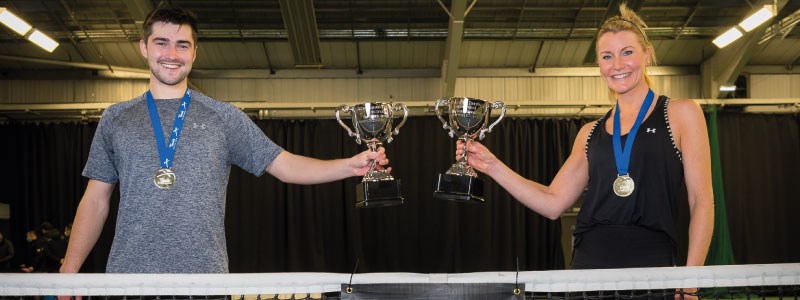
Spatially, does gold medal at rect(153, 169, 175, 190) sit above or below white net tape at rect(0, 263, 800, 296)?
above

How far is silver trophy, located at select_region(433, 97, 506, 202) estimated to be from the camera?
313cm

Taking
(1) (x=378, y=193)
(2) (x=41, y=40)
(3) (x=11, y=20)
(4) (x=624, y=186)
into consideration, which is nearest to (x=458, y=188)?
(1) (x=378, y=193)

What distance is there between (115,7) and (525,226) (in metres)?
8.00

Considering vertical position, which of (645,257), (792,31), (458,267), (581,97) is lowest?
(458,267)

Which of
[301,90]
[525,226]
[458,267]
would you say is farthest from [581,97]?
[301,90]

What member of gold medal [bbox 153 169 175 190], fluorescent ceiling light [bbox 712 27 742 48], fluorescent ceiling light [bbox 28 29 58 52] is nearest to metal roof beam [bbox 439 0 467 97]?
fluorescent ceiling light [bbox 712 27 742 48]

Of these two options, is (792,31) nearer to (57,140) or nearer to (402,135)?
(402,135)

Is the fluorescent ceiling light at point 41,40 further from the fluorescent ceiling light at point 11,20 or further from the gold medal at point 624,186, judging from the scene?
the gold medal at point 624,186

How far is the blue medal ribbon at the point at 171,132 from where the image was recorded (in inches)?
106

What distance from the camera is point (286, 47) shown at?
1552 centimetres

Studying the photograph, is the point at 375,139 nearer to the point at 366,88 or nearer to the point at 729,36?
the point at 729,36

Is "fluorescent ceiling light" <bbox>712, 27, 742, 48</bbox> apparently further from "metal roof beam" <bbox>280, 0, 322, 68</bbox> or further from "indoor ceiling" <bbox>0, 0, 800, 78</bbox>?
"metal roof beam" <bbox>280, 0, 322, 68</bbox>

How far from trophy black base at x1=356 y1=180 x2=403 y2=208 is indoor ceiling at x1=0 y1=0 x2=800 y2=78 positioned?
32.6ft

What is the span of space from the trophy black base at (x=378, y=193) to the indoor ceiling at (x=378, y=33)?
994 centimetres
